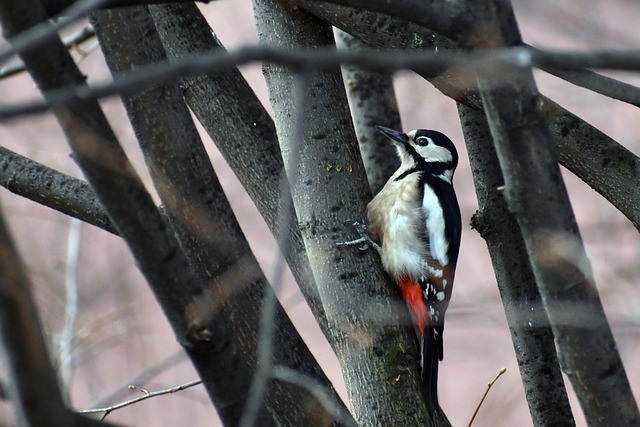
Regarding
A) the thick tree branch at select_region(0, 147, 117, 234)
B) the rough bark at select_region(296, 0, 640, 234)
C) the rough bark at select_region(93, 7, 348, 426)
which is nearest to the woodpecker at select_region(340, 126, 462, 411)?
the rough bark at select_region(296, 0, 640, 234)

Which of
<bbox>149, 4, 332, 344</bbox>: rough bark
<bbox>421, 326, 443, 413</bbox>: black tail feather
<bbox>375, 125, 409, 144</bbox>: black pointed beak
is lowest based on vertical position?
<bbox>421, 326, 443, 413</bbox>: black tail feather

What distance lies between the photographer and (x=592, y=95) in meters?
5.65

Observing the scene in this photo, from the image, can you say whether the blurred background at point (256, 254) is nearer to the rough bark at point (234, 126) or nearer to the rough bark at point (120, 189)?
the rough bark at point (234, 126)

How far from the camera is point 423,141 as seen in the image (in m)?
3.98

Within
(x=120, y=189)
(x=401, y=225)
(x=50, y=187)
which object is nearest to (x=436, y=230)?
(x=401, y=225)

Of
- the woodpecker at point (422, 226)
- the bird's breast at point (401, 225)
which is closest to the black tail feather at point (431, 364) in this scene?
the woodpecker at point (422, 226)

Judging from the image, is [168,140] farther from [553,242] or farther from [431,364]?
[431,364]

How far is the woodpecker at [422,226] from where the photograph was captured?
319 cm

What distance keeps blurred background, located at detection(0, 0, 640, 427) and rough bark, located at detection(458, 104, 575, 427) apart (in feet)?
7.84

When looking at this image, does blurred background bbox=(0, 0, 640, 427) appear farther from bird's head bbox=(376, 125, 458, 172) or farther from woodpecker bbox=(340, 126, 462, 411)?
woodpecker bbox=(340, 126, 462, 411)

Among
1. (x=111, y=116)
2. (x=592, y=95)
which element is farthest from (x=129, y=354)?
(x=592, y=95)

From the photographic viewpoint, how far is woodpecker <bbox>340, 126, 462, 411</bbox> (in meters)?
3.19

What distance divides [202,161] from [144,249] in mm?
584

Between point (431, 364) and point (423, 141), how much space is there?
134 cm
